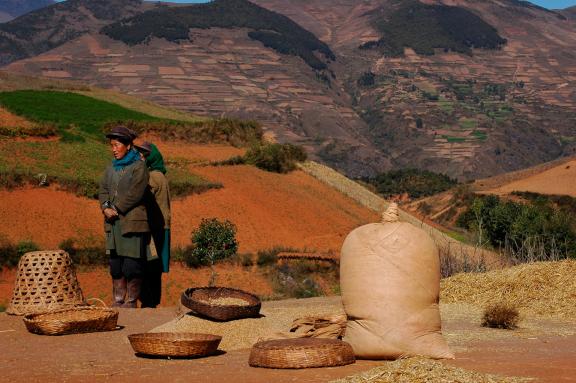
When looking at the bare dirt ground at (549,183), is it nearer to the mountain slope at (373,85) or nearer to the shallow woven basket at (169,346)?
the shallow woven basket at (169,346)

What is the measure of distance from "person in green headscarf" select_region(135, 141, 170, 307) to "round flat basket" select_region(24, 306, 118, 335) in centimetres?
148

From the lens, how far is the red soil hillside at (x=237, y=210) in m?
25.5

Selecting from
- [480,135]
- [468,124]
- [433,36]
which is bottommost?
[480,135]

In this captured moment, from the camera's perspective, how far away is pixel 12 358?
8109 millimetres

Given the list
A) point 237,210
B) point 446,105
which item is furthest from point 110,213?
point 446,105

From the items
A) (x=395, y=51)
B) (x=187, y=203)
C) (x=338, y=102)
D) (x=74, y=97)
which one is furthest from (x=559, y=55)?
(x=187, y=203)

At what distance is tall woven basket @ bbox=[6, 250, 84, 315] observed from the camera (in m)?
10.9

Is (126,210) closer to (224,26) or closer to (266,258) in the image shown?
(266,258)

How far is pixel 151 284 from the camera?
11930 millimetres

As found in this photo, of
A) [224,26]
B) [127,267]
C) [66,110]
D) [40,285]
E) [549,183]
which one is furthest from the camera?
[224,26]

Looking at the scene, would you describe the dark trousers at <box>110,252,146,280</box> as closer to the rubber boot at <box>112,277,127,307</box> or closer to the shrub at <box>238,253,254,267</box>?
the rubber boot at <box>112,277,127,307</box>

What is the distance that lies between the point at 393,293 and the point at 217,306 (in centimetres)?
248

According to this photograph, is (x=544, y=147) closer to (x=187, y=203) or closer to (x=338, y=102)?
(x=338, y=102)

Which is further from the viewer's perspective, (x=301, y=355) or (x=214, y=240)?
(x=214, y=240)
